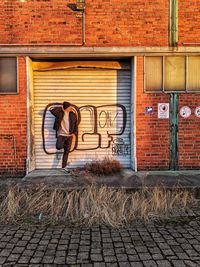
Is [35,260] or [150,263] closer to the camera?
[150,263]

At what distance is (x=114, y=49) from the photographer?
856 centimetres

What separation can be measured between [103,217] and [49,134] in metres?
4.19

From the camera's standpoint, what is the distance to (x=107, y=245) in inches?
187

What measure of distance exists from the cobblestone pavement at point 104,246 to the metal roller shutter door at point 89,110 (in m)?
3.98

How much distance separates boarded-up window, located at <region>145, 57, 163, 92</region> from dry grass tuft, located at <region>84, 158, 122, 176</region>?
2.28 m

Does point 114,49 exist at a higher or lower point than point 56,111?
higher

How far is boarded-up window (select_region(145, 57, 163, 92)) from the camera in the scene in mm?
8812

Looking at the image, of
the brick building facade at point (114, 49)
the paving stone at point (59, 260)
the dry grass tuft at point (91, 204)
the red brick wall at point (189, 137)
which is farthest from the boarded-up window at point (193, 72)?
the paving stone at point (59, 260)

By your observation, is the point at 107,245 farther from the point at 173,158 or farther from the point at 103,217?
the point at 173,158

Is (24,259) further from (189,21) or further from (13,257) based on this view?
(189,21)

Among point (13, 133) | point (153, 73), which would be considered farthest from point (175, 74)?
point (13, 133)

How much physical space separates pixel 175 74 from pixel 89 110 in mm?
2638

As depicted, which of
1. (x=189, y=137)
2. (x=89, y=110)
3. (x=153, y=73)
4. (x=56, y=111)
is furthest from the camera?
(x=89, y=110)

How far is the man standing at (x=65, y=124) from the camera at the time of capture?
9.17 metres
